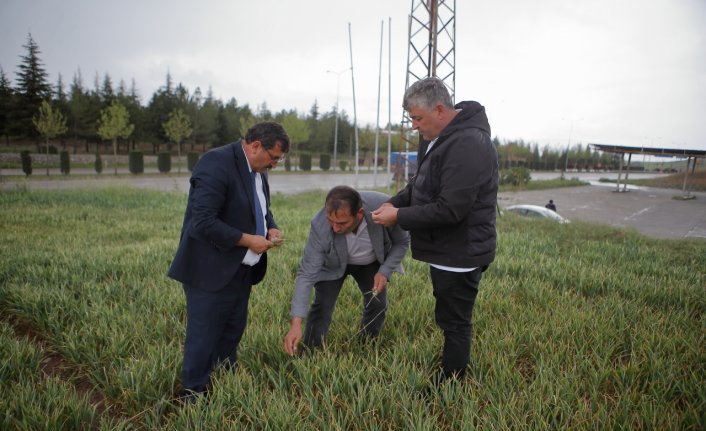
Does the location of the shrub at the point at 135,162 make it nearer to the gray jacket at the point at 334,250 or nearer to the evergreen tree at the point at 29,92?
the evergreen tree at the point at 29,92

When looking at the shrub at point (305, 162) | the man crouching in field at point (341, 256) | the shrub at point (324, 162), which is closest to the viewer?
the man crouching in field at point (341, 256)

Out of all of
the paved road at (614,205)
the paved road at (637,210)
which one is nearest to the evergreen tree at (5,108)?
the paved road at (614,205)

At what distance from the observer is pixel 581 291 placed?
455 cm

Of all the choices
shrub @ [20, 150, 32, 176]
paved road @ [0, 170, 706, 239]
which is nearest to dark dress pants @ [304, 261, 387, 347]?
paved road @ [0, 170, 706, 239]

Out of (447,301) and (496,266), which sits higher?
(447,301)

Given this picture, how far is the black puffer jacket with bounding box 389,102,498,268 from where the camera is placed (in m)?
2.11

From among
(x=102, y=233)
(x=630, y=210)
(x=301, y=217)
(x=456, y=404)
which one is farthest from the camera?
(x=630, y=210)

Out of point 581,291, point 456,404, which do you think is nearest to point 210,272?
point 456,404

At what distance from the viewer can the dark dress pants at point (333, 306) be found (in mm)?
2936

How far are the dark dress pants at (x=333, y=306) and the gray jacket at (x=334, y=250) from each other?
148 mm

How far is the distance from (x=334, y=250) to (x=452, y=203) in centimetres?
97

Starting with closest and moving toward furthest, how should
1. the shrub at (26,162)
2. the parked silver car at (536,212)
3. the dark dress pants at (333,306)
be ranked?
the dark dress pants at (333,306)
the parked silver car at (536,212)
the shrub at (26,162)

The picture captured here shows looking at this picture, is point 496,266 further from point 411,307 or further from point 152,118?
point 152,118

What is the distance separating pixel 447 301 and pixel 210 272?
1410mm
